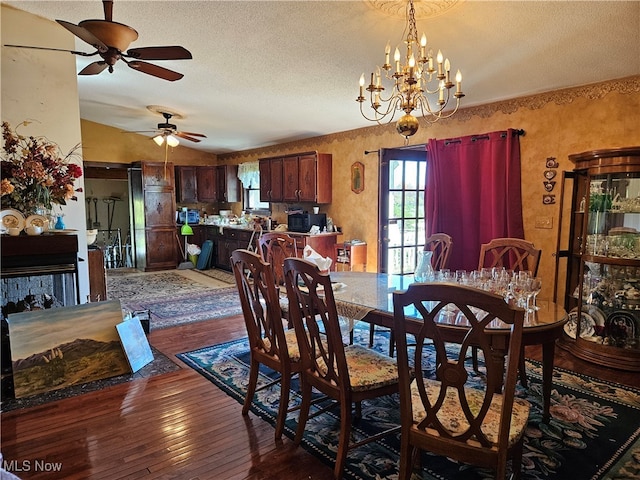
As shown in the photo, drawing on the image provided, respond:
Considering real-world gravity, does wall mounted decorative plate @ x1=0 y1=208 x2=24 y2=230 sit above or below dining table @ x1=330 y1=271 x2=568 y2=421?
above

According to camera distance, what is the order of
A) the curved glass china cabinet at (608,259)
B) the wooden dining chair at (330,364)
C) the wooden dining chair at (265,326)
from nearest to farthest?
the wooden dining chair at (330,364), the wooden dining chair at (265,326), the curved glass china cabinet at (608,259)

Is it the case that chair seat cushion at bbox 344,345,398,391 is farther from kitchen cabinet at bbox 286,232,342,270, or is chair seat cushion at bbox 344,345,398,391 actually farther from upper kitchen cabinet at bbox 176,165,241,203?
→ upper kitchen cabinet at bbox 176,165,241,203

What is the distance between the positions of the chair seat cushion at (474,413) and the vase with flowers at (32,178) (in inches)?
120

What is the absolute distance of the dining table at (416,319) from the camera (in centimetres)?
195

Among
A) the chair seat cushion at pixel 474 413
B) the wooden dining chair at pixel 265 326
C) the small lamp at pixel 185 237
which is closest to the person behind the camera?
the chair seat cushion at pixel 474 413

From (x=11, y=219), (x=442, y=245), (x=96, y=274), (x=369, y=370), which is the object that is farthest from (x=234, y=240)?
(x=369, y=370)

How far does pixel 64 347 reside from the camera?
2986 mm

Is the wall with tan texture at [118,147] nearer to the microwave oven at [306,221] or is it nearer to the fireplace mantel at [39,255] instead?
the microwave oven at [306,221]

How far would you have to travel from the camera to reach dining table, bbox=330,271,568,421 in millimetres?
1947

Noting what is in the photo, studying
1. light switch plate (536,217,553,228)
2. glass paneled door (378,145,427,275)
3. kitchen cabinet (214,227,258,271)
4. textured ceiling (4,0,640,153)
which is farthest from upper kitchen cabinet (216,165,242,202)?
light switch plate (536,217,553,228)

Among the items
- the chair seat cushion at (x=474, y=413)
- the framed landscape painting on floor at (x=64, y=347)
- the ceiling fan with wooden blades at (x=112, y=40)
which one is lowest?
the framed landscape painting on floor at (x=64, y=347)

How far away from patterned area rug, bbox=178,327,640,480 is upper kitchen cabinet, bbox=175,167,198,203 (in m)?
5.87

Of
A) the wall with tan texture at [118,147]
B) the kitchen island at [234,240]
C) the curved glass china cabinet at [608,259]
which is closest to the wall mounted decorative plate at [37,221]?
the kitchen island at [234,240]

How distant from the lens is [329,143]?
6.17 m
